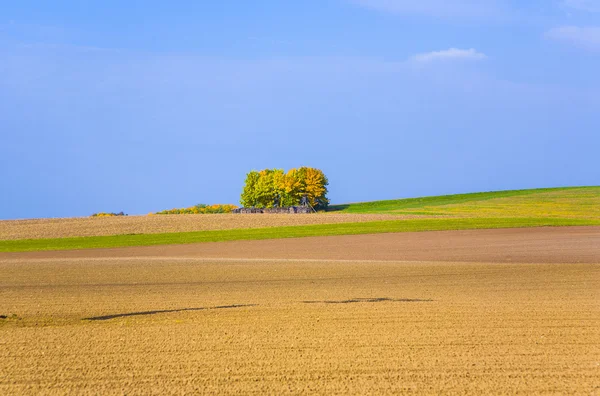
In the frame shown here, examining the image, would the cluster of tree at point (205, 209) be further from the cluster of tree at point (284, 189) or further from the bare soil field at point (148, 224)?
the bare soil field at point (148, 224)

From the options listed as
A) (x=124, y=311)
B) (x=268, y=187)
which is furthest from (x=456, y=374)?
(x=268, y=187)

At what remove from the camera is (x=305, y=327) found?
12.5m

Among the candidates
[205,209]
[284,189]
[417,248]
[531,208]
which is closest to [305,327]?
[417,248]

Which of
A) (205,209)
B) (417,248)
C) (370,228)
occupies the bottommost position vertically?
(417,248)

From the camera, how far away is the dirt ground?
29.3 ft

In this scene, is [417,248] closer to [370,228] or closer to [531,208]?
[370,228]

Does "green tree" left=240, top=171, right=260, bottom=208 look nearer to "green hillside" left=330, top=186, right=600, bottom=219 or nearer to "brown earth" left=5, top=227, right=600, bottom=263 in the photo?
"green hillside" left=330, top=186, right=600, bottom=219

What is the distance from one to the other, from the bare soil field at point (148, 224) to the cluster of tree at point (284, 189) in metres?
20.7

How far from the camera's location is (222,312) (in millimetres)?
14531

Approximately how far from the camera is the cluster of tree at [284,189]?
Result: 76.0 metres

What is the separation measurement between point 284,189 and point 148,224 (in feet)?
91.9

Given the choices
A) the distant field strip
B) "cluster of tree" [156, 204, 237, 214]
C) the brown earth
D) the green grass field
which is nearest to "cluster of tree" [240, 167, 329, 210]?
"cluster of tree" [156, 204, 237, 214]

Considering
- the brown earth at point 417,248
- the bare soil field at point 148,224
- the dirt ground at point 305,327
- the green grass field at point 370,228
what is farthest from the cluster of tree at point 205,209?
the dirt ground at point 305,327

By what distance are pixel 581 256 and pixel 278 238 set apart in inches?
638
